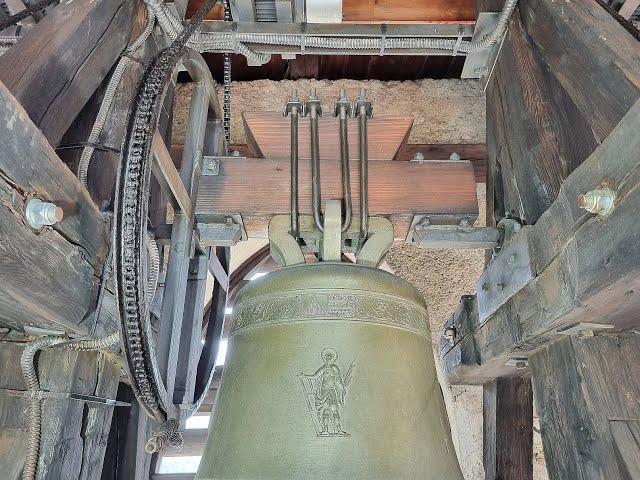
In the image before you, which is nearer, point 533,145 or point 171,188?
point 171,188

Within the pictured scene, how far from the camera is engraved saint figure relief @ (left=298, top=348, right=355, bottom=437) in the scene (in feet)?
3.11

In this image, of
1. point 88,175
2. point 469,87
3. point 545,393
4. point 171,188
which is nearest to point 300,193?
point 171,188

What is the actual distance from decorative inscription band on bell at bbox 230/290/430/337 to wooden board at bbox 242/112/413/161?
1.22ft

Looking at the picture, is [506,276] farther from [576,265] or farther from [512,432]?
[512,432]

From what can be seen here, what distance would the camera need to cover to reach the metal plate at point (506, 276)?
1.23 m

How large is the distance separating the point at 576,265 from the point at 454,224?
0.38 metres

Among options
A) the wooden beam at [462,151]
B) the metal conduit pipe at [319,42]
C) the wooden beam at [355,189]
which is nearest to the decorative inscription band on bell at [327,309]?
the wooden beam at [355,189]

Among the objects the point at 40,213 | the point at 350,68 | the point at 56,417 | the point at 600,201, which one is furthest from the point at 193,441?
the point at 600,201

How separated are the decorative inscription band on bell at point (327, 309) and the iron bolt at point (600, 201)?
374mm

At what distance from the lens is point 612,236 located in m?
0.87

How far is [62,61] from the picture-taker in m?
1.21

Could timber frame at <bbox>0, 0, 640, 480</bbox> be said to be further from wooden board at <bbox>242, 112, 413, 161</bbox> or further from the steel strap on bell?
the steel strap on bell

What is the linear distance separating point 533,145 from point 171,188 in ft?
2.82

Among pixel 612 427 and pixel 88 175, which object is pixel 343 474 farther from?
pixel 88 175
